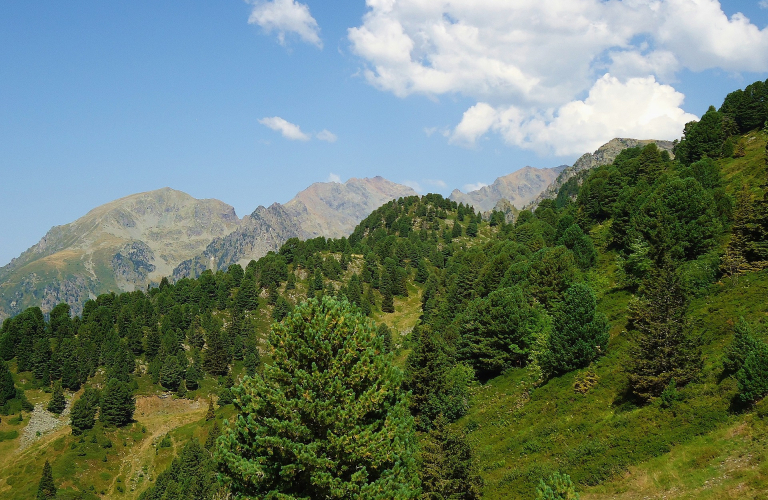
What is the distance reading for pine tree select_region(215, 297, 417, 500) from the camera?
54.2ft

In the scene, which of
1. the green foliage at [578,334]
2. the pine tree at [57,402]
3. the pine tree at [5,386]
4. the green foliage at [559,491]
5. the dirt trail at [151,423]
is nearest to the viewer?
the green foliage at [559,491]

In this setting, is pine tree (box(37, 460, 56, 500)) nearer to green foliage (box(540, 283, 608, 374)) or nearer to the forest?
the forest

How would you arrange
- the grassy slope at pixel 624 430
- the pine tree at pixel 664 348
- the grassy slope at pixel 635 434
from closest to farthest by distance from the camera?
the grassy slope at pixel 635 434 < the grassy slope at pixel 624 430 < the pine tree at pixel 664 348

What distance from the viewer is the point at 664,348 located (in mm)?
31031

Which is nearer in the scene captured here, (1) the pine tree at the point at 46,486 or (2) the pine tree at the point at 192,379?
(1) the pine tree at the point at 46,486

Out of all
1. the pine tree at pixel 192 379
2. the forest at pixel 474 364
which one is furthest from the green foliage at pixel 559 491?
the pine tree at pixel 192 379

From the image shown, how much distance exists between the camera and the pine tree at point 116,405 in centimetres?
9356

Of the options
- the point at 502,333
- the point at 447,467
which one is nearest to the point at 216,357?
the point at 502,333

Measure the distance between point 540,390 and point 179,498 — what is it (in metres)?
52.4

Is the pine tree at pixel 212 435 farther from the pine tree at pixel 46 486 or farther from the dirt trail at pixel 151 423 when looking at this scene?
the pine tree at pixel 46 486

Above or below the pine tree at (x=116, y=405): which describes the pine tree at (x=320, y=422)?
above

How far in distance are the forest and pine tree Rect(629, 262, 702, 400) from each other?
0.13 m

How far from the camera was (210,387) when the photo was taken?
11381 centimetres

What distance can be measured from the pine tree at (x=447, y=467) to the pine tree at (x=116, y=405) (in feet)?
307
